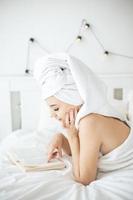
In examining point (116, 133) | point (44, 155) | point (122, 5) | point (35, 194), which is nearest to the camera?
point (35, 194)

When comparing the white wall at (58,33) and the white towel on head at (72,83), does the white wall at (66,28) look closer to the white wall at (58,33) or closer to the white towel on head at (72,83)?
the white wall at (58,33)

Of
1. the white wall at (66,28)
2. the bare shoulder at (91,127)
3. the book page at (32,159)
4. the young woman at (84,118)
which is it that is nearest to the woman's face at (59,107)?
the young woman at (84,118)

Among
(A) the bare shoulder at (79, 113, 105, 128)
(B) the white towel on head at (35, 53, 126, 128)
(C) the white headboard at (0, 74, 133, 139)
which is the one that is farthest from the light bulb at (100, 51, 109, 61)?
(A) the bare shoulder at (79, 113, 105, 128)

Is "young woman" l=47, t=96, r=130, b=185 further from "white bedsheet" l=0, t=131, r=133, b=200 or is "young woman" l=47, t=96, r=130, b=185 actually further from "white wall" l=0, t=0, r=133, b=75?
"white wall" l=0, t=0, r=133, b=75

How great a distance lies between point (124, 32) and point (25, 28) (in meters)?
0.88

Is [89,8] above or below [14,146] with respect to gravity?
above

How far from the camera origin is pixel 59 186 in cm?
95

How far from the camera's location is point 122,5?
87.8 inches

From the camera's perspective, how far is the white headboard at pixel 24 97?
7.28 ft

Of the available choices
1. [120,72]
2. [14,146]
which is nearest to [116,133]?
[14,146]

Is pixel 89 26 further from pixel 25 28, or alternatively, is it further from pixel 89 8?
pixel 25 28

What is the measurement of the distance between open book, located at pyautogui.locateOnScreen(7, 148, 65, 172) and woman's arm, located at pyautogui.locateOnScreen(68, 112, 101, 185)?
0.48 ft

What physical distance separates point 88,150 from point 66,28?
4.94 feet

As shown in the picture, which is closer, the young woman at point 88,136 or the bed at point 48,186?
the bed at point 48,186
